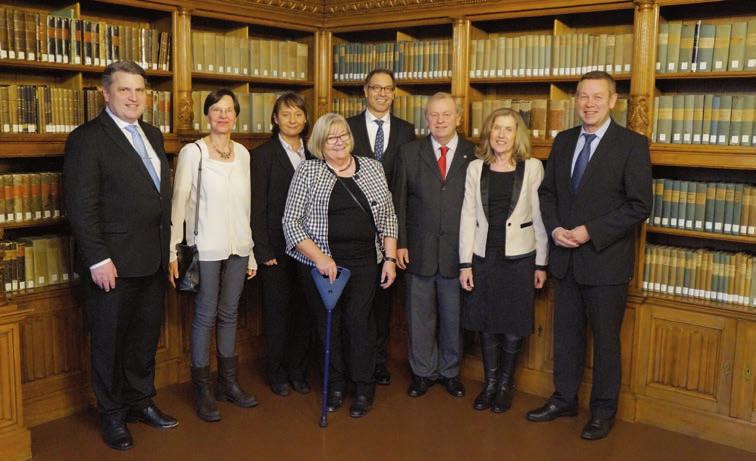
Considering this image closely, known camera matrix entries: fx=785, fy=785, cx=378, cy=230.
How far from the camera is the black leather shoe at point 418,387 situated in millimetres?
4480

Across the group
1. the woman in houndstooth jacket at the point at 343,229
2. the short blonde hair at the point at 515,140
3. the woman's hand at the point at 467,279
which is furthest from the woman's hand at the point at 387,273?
the short blonde hair at the point at 515,140

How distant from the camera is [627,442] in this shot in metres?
3.92

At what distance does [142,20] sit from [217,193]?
150 cm

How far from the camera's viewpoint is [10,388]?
11.6ft

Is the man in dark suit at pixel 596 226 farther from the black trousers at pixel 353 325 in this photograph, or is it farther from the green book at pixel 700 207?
the black trousers at pixel 353 325

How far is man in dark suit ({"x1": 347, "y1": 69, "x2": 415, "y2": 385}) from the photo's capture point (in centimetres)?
446

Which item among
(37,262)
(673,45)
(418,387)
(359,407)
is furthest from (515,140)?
(37,262)

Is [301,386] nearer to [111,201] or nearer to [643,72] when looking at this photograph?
[111,201]

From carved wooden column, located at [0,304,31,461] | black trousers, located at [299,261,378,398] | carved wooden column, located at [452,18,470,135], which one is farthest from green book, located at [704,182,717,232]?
carved wooden column, located at [0,304,31,461]

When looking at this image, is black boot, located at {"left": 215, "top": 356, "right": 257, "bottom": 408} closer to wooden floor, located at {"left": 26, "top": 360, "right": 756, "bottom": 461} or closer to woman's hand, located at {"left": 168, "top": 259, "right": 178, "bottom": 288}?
wooden floor, located at {"left": 26, "top": 360, "right": 756, "bottom": 461}

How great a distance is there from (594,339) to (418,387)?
3.54 feet

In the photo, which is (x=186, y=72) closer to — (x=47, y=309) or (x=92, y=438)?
(x=47, y=309)

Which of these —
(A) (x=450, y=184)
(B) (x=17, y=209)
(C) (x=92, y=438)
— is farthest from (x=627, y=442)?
(B) (x=17, y=209)

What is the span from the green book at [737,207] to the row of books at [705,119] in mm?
229
